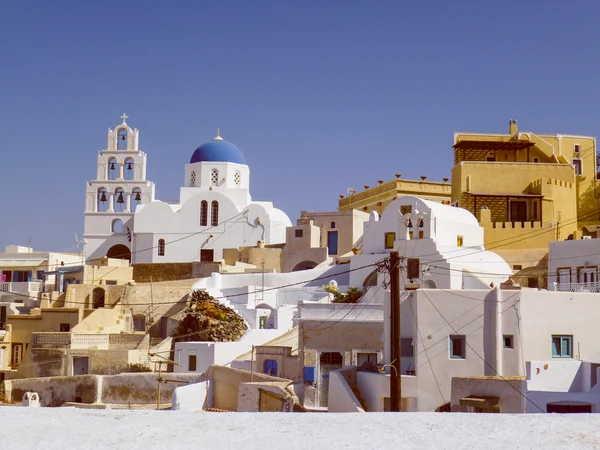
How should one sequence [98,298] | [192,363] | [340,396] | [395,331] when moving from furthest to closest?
[98,298]
[192,363]
[340,396]
[395,331]

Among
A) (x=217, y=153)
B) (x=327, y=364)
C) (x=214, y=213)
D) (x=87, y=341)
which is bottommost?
(x=327, y=364)

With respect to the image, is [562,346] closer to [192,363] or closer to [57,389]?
[192,363]

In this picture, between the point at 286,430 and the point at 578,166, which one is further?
the point at 578,166

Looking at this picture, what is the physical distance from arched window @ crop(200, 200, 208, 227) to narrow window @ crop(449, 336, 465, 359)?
25.7 metres

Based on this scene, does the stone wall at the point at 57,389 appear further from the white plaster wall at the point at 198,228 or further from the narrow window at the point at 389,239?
the white plaster wall at the point at 198,228

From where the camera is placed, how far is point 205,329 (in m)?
27.0

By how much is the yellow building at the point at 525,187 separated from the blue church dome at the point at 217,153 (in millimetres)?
12279

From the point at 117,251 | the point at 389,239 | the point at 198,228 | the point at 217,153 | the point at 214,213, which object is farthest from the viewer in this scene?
the point at 217,153

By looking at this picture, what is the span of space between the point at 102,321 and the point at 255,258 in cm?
920

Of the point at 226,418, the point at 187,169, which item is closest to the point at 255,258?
the point at 187,169

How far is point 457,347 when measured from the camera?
17.3 metres

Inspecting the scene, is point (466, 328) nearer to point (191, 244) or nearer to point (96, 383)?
point (96, 383)

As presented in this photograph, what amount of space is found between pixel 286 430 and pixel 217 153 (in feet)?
127

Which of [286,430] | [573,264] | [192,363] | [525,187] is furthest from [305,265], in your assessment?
[286,430]
